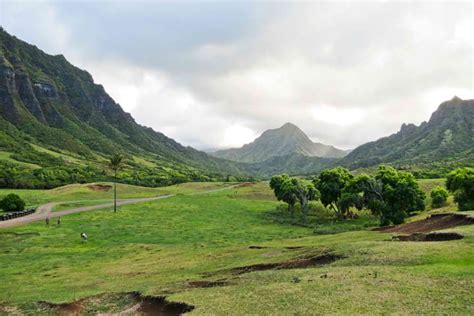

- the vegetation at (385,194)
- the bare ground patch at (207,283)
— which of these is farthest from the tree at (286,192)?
the bare ground patch at (207,283)

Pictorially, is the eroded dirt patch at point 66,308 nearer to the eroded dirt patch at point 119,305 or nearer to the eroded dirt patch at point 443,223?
the eroded dirt patch at point 119,305

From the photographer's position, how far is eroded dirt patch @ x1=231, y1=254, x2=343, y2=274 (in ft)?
103

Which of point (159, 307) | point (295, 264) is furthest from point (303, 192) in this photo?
point (159, 307)

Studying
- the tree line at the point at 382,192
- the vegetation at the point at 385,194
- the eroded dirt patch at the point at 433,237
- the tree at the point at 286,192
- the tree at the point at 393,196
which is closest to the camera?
the eroded dirt patch at the point at 433,237

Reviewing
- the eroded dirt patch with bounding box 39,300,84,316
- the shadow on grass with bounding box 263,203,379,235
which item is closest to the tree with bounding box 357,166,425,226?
the shadow on grass with bounding box 263,203,379,235

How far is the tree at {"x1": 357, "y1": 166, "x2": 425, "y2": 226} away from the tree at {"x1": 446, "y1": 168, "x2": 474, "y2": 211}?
6.81m

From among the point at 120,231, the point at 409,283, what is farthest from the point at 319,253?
the point at 120,231

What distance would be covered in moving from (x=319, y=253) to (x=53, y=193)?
A: 125 m

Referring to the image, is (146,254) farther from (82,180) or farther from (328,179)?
(82,180)

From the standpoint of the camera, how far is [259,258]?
126ft

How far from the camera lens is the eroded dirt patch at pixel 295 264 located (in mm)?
31516

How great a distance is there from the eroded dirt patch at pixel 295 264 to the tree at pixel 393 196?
4146 cm

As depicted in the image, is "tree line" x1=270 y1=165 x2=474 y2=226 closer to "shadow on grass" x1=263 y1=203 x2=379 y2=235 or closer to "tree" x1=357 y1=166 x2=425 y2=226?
"tree" x1=357 y1=166 x2=425 y2=226

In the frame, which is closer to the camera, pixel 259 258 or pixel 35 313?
pixel 35 313
